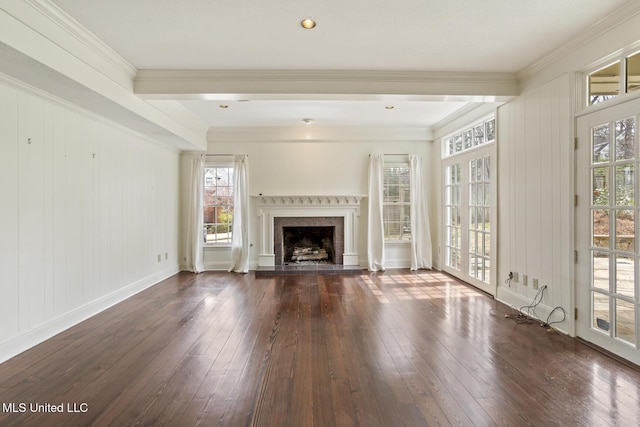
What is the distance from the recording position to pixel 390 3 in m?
2.43

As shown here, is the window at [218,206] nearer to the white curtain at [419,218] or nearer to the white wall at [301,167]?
the white wall at [301,167]

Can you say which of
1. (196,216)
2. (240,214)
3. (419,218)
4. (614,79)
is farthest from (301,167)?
(614,79)

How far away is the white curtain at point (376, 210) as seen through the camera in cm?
618

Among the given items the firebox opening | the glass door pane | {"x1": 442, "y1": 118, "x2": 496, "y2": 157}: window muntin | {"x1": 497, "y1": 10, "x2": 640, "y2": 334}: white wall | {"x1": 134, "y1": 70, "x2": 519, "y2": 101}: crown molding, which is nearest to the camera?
{"x1": 497, "y1": 10, "x2": 640, "y2": 334}: white wall

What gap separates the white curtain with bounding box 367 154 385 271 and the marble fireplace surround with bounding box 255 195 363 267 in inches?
10.7

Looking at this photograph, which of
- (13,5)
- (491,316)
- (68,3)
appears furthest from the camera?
(491,316)

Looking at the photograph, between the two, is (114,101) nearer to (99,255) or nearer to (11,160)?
(11,160)

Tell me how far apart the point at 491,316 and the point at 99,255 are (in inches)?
180

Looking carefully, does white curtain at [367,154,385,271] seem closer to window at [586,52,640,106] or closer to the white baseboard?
window at [586,52,640,106]

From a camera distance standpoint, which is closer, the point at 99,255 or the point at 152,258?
the point at 99,255

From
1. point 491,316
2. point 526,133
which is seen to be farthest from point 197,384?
point 526,133

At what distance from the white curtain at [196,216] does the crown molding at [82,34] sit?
2.62 meters

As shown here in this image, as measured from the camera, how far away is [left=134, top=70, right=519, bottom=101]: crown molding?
361cm

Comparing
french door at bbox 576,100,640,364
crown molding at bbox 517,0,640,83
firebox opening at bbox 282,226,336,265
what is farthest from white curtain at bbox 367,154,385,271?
french door at bbox 576,100,640,364
